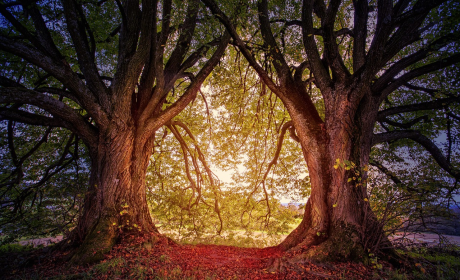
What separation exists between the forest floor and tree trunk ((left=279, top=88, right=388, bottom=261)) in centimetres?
37

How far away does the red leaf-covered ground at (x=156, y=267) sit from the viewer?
3.57 m

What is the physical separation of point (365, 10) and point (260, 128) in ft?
15.8

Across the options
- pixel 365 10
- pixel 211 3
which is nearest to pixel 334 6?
pixel 365 10

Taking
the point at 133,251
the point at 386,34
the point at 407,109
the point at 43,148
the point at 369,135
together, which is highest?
the point at 386,34

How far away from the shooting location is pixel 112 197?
4.66m

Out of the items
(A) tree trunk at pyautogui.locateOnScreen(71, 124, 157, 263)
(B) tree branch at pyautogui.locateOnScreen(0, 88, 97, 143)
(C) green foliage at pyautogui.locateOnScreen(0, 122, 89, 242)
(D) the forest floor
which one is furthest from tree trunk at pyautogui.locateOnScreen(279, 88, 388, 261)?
(B) tree branch at pyautogui.locateOnScreen(0, 88, 97, 143)

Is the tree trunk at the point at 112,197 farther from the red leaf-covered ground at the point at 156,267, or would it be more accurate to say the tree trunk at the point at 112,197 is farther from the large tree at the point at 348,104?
the large tree at the point at 348,104

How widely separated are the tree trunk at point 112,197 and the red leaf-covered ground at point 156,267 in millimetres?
275

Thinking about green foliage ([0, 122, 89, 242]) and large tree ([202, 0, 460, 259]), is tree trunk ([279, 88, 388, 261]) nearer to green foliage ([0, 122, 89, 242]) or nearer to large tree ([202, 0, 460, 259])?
large tree ([202, 0, 460, 259])

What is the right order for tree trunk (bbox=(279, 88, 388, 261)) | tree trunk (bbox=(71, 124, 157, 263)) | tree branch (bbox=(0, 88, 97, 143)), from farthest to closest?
tree trunk (bbox=(71, 124, 157, 263)), tree trunk (bbox=(279, 88, 388, 261)), tree branch (bbox=(0, 88, 97, 143))

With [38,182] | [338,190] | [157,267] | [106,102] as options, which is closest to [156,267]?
[157,267]

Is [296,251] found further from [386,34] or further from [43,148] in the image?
[43,148]

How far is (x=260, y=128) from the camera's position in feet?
29.2

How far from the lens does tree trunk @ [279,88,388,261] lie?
4.17 m
